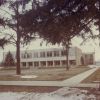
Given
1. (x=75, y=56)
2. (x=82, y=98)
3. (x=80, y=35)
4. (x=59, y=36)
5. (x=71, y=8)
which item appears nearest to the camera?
(x=82, y=98)

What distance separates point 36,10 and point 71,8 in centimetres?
147

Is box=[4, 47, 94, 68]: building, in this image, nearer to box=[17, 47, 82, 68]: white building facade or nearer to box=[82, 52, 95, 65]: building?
box=[17, 47, 82, 68]: white building facade

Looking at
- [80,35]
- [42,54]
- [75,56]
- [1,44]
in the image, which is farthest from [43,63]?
[80,35]

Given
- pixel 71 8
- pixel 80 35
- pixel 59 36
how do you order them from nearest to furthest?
1. pixel 71 8
2. pixel 59 36
3. pixel 80 35

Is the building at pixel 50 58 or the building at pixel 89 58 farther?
the building at pixel 89 58

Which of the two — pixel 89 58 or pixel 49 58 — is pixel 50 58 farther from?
pixel 89 58

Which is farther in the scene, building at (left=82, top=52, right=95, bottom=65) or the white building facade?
building at (left=82, top=52, right=95, bottom=65)

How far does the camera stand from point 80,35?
15172 millimetres

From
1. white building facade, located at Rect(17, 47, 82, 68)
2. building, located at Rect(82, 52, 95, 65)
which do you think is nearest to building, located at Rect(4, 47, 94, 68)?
white building facade, located at Rect(17, 47, 82, 68)

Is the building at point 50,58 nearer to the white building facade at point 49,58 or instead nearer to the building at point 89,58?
the white building facade at point 49,58

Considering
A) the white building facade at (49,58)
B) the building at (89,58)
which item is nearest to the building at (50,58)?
the white building facade at (49,58)

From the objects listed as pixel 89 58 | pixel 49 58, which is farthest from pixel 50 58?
pixel 89 58

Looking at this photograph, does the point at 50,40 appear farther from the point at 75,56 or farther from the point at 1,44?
the point at 75,56

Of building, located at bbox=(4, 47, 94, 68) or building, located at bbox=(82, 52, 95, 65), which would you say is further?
building, located at bbox=(82, 52, 95, 65)
